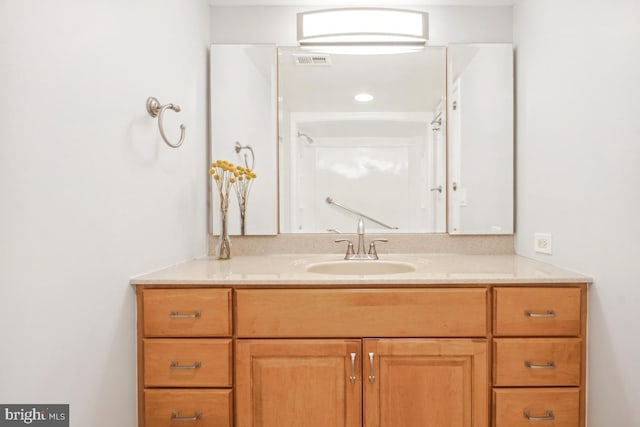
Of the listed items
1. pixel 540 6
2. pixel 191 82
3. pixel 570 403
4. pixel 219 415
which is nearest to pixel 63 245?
pixel 219 415

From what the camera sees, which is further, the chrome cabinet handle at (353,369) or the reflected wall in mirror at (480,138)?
the reflected wall in mirror at (480,138)

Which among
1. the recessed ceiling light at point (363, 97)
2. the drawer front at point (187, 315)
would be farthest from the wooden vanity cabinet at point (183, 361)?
the recessed ceiling light at point (363, 97)

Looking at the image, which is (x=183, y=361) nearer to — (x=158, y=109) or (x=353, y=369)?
(x=353, y=369)

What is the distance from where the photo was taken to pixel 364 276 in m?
1.36

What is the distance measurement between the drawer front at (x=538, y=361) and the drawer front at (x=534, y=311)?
0.03 m

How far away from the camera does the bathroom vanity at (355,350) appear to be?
1.29m

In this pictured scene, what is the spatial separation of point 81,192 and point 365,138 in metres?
1.27

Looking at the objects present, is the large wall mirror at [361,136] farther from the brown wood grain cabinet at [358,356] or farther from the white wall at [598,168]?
the brown wood grain cabinet at [358,356]

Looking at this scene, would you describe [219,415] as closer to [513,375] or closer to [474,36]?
[513,375]

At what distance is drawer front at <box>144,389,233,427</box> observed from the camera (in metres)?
1.30

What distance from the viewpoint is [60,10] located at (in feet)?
3.15

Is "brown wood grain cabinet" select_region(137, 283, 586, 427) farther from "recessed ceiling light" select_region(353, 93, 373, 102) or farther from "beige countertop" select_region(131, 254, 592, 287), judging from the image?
"recessed ceiling light" select_region(353, 93, 373, 102)

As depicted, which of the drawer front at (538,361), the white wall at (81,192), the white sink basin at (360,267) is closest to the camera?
the white wall at (81,192)

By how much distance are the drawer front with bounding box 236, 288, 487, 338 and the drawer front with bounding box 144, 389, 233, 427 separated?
235 mm
